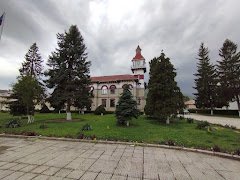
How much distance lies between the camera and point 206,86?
45.5 m

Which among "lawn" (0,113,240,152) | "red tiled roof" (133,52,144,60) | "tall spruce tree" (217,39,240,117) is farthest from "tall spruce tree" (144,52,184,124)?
"red tiled roof" (133,52,144,60)

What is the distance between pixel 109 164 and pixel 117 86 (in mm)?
41363

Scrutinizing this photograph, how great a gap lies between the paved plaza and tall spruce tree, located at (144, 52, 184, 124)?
35.7ft

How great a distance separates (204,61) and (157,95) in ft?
113

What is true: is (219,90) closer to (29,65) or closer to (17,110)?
(17,110)

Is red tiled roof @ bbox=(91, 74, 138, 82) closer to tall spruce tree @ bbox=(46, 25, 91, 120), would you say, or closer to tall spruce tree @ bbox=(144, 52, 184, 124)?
tall spruce tree @ bbox=(46, 25, 91, 120)

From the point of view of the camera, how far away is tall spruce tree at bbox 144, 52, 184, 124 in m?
20.5

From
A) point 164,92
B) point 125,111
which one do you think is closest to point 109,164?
point 125,111

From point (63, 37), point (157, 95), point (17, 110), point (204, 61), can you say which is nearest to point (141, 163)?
point (157, 95)

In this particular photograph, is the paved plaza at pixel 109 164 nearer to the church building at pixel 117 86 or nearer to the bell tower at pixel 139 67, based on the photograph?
the church building at pixel 117 86

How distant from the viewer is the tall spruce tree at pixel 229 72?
39.5 meters

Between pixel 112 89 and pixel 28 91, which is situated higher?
pixel 112 89

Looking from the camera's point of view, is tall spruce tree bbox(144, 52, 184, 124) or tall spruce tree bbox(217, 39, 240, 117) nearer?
tall spruce tree bbox(144, 52, 184, 124)

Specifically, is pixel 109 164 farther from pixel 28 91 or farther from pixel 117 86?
pixel 117 86
